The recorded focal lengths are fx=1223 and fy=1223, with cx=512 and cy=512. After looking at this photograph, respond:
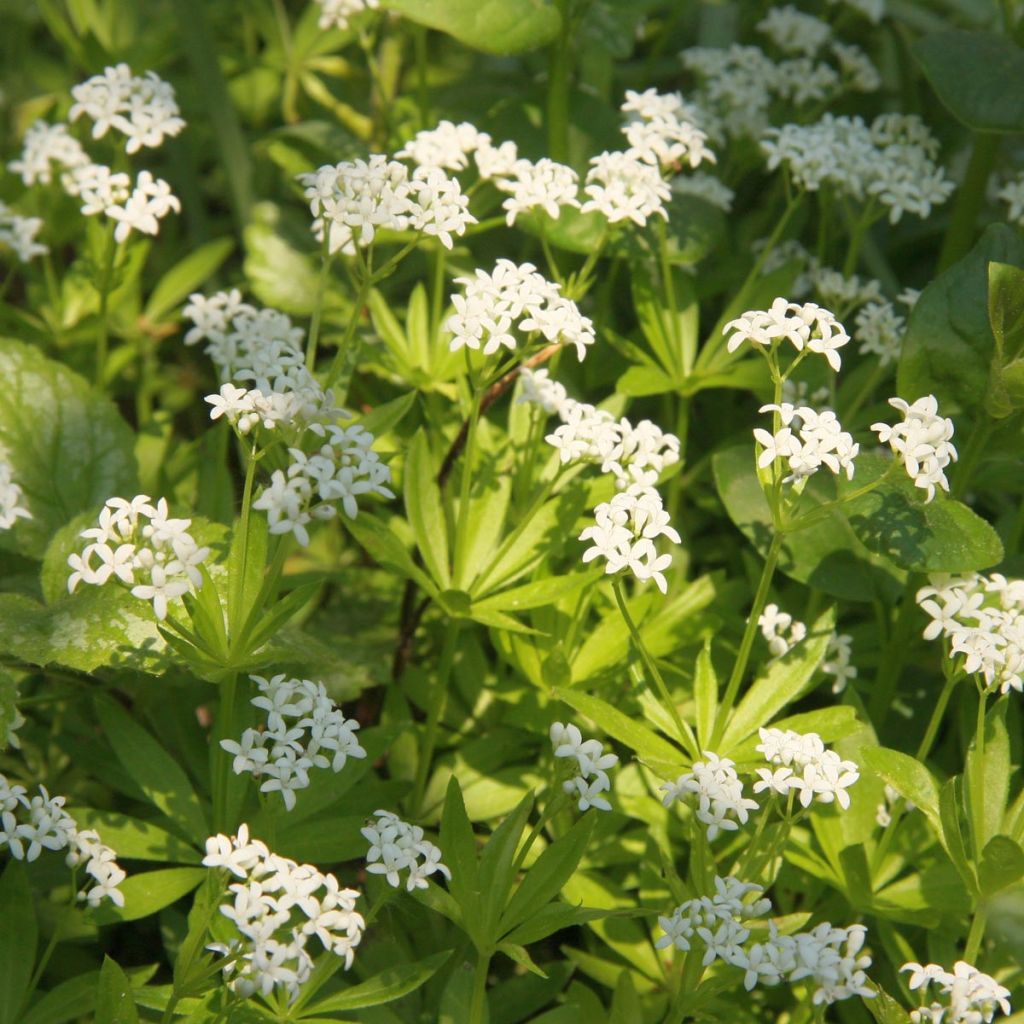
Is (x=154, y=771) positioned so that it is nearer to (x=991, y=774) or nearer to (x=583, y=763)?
(x=583, y=763)

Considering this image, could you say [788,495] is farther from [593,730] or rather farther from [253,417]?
[253,417]

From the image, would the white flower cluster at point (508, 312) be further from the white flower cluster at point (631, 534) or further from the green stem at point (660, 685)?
the green stem at point (660, 685)

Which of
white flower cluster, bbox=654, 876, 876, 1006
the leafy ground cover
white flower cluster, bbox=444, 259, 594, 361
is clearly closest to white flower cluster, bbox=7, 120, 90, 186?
the leafy ground cover

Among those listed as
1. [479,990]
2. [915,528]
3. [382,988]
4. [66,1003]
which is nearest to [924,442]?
[915,528]

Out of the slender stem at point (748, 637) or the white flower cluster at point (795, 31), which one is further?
the white flower cluster at point (795, 31)

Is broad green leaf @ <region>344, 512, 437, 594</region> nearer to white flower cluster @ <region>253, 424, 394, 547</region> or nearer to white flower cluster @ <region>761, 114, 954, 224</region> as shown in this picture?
white flower cluster @ <region>253, 424, 394, 547</region>

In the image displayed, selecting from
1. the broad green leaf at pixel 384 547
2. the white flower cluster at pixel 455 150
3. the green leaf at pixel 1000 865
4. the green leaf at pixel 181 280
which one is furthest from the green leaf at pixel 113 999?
the green leaf at pixel 181 280

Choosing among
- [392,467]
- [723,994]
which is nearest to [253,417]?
[392,467]
